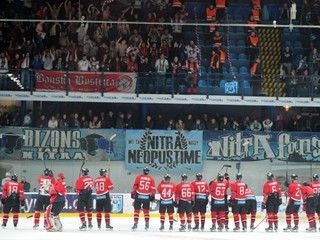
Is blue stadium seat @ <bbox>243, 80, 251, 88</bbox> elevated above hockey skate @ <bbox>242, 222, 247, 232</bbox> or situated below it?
above

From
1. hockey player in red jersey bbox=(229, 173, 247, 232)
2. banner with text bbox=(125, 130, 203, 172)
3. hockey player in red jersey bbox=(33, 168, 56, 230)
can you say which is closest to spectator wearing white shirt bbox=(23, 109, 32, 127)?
banner with text bbox=(125, 130, 203, 172)

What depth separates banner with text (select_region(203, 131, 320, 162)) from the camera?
2800 cm

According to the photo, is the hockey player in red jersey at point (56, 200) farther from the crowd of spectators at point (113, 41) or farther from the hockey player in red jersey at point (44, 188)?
the crowd of spectators at point (113, 41)

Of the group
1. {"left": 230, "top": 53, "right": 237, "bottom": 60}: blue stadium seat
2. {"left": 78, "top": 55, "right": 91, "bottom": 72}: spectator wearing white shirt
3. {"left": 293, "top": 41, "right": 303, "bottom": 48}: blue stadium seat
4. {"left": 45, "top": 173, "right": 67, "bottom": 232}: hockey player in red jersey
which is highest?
{"left": 293, "top": 41, "right": 303, "bottom": 48}: blue stadium seat

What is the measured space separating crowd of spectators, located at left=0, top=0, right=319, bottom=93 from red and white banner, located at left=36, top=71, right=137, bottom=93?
39 cm

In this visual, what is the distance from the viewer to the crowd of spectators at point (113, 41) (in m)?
29.2

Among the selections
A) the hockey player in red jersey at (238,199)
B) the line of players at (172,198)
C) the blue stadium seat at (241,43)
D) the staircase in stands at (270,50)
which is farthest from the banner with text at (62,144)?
the blue stadium seat at (241,43)

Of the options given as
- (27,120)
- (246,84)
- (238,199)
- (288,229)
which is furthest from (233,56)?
(238,199)

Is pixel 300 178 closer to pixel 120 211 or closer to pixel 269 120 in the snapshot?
pixel 269 120

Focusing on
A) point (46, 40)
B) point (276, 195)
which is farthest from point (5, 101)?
point (276, 195)

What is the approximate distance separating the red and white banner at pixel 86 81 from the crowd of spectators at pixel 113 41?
393 mm

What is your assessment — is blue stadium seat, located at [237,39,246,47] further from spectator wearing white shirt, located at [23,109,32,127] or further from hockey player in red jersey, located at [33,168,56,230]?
hockey player in red jersey, located at [33,168,56,230]

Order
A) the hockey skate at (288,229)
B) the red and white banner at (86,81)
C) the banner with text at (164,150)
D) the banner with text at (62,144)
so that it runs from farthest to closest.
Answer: the red and white banner at (86,81), the banner with text at (164,150), the banner with text at (62,144), the hockey skate at (288,229)

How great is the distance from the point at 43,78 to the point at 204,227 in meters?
7.07
